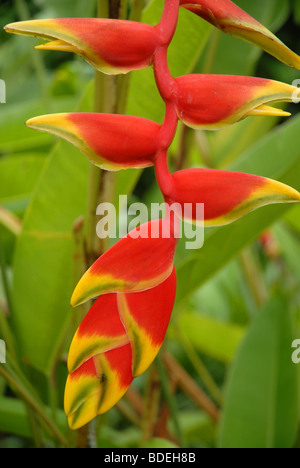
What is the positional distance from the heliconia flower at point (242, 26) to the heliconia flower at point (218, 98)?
0.02 metres

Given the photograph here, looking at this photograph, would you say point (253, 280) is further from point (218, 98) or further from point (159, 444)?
point (218, 98)

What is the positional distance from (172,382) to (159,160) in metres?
0.41

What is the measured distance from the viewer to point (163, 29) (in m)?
0.17

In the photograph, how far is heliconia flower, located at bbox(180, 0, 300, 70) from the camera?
18 cm

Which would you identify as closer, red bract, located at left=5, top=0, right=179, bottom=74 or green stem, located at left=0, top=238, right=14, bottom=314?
red bract, located at left=5, top=0, right=179, bottom=74

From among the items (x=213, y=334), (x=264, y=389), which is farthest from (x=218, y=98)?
(x=213, y=334)

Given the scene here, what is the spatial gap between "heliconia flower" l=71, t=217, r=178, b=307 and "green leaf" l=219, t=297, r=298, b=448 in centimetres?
32

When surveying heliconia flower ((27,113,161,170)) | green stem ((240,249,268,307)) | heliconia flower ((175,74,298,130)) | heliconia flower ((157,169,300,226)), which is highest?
heliconia flower ((175,74,298,130))

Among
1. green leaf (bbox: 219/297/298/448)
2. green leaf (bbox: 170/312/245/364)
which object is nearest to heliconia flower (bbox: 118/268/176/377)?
green leaf (bbox: 219/297/298/448)

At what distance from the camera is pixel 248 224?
0.39 m

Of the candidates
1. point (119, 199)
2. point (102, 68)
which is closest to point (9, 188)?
point (119, 199)

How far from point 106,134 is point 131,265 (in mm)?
39

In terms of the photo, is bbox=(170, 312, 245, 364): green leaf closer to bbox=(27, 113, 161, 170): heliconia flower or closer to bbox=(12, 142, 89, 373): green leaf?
bbox=(12, 142, 89, 373): green leaf

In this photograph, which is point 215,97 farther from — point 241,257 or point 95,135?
point 241,257
